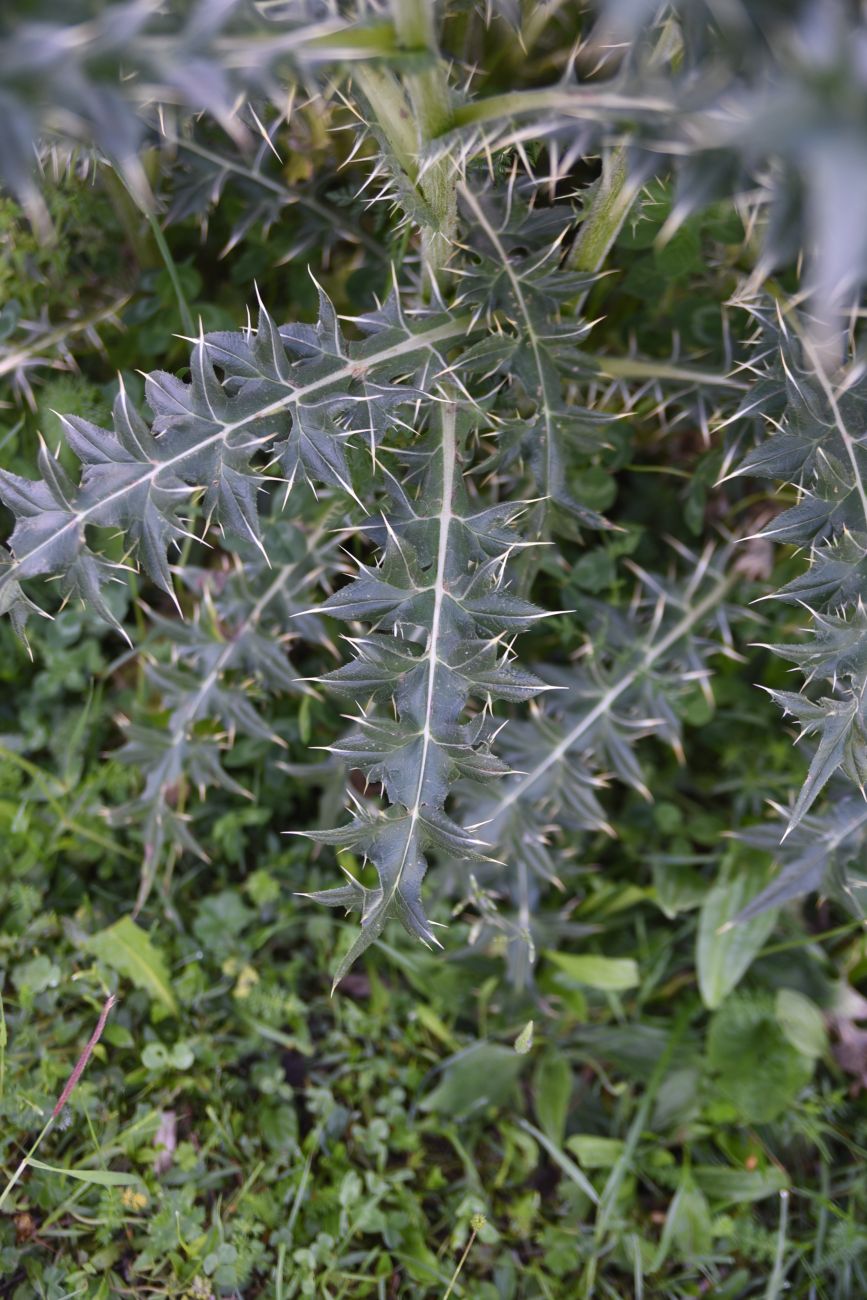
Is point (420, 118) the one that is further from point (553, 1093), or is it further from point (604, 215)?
point (553, 1093)

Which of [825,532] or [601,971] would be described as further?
[601,971]

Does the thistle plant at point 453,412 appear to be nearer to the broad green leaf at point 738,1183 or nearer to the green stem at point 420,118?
the green stem at point 420,118

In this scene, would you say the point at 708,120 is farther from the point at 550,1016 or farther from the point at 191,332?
the point at 550,1016

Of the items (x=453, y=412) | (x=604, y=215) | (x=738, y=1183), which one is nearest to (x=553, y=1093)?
(x=738, y=1183)

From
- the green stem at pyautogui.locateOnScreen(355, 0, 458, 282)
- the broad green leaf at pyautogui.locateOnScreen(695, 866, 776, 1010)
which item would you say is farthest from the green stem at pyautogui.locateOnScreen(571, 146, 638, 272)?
the broad green leaf at pyautogui.locateOnScreen(695, 866, 776, 1010)

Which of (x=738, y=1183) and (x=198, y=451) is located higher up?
(x=198, y=451)

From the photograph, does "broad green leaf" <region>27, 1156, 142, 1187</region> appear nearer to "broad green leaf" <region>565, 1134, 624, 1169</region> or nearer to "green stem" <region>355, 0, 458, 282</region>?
"broad green leaf" <region>565, 1134, 624, 1169</region>
